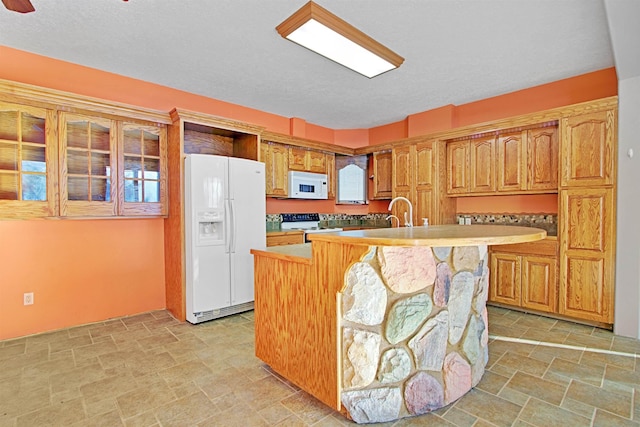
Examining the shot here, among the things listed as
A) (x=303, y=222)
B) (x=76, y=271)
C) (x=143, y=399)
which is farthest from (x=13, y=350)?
(x=303, y=222)

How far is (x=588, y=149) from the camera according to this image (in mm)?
3088

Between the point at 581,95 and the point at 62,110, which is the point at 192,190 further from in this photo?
the point at 581,95

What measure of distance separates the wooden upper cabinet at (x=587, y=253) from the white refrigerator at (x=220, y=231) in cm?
330

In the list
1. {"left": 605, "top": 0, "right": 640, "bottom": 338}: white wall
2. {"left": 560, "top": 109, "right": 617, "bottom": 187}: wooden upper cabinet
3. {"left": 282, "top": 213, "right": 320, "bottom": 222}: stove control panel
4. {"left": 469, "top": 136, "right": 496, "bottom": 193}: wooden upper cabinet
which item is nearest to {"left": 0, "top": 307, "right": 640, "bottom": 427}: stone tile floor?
{"left": 605, "top": 0, "right": 640, "bottom": 338}: white wall

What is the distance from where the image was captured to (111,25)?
2.47m

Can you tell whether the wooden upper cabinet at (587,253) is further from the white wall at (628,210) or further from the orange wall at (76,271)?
the orange wall at (76,271)

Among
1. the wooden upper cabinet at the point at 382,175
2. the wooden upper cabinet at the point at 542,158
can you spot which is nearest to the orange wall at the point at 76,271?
the wooden upper cabinet at the point at 382,175

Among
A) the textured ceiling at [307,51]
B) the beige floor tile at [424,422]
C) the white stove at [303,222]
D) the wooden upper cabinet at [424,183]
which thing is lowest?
the beige floor tile at [424,422]

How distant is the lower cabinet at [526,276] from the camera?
336 centimetres

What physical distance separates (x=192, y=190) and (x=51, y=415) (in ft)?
6.64

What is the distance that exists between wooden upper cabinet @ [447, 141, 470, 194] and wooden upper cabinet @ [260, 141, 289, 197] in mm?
2302

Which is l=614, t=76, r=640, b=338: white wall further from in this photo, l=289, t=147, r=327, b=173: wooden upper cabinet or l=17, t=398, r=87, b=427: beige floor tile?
l=17, t=398, r=87, b=427: beige floor tile

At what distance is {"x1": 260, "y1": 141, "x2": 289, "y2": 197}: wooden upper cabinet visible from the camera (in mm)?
4422

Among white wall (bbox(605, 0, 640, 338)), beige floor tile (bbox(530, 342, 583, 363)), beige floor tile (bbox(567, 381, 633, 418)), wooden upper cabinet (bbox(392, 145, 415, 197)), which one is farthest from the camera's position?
wooden upper cabinet (bbox(392, 145, 415, 197))
